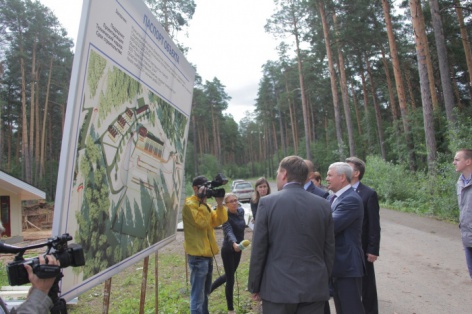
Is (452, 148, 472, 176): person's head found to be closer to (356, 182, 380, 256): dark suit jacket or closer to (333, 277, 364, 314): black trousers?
(356, 182, 380, 256): dark suit jacket

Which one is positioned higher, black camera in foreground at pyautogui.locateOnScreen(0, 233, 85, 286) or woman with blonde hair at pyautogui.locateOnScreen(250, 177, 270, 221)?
woman with blonde hair at pyautogui.locateOnScreen(250, 177, 270, 221)

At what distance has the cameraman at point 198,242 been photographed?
425 cm

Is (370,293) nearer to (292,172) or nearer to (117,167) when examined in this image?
(292,172)

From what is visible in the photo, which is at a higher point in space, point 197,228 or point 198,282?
point 197,228

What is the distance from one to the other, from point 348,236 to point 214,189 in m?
1.66

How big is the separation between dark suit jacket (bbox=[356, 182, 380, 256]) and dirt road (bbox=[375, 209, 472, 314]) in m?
1.29

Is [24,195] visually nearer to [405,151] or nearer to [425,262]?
[425,262]

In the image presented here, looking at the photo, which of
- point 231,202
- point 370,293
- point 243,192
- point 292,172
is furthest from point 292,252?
point 243,192

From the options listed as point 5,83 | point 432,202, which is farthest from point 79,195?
point 5,83

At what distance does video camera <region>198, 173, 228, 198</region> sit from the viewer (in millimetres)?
4242

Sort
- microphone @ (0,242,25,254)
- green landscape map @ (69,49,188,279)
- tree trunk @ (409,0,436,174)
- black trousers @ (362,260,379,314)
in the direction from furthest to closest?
tree trunk @ (409,0,436,174)
black trousers @ (362,260,379,314)
green landscape map @ (69,49,188,279)
microphone @ (0,242,25,254)

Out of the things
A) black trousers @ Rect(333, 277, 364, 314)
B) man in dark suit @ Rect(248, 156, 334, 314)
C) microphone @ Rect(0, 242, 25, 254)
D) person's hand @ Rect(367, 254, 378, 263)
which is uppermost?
microphone @ Rect(0, 242, 25, 254)

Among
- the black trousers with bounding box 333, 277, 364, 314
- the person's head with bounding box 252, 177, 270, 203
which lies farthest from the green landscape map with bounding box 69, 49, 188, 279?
the person's head with bounding box 252, 177, 270, 203

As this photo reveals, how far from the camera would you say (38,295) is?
1831mm
